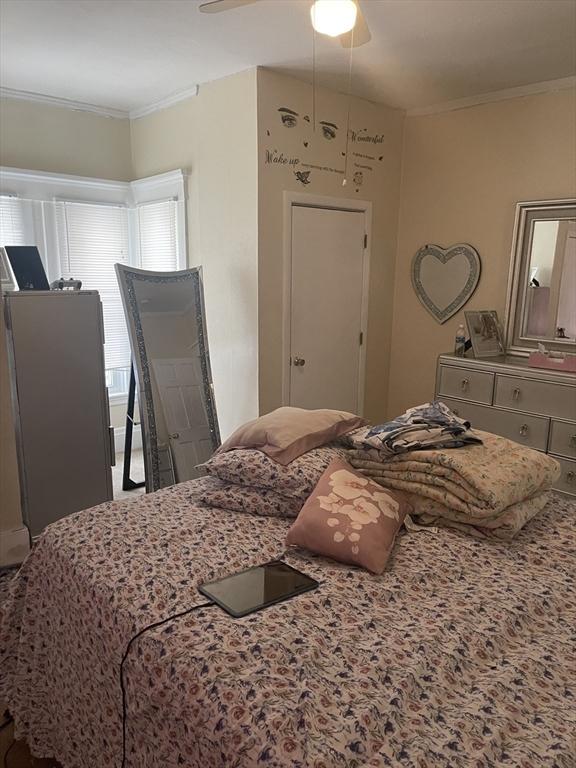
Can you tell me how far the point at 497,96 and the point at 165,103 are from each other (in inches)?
91.0

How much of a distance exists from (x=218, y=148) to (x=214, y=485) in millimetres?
2638

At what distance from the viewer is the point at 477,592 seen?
1335 millimetres

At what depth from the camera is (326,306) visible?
154 inches

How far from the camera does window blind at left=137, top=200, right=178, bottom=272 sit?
172 inches

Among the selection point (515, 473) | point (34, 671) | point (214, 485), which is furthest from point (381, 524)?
point (34, 671)

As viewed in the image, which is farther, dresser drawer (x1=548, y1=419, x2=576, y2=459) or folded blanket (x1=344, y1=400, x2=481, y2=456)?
dresser drawer (x1=548, y1=419, x2=576, y2=459)

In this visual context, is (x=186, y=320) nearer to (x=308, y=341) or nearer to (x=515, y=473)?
(x=308, y=341)

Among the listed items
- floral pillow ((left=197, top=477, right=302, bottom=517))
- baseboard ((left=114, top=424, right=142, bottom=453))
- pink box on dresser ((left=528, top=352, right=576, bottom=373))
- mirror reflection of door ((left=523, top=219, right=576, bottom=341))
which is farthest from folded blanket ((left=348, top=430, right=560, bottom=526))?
baseboard ((left=114, top=424, right=142, bottom=453))

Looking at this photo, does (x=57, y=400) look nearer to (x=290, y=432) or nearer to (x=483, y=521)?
(x=290, y=432)

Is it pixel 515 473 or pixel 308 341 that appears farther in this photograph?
pixel 308 341

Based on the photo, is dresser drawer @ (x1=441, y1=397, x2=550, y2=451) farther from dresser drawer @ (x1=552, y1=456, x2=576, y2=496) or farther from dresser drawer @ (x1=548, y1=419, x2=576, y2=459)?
dresser drawer @ (x1=552, y1=456, x2=576, y2=496)

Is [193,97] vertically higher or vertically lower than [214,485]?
higher

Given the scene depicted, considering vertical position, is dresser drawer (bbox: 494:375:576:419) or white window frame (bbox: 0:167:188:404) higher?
white window frame (bbox: 0:167:188:404)

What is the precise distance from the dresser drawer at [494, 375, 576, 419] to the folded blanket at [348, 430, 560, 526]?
4.75 feet
